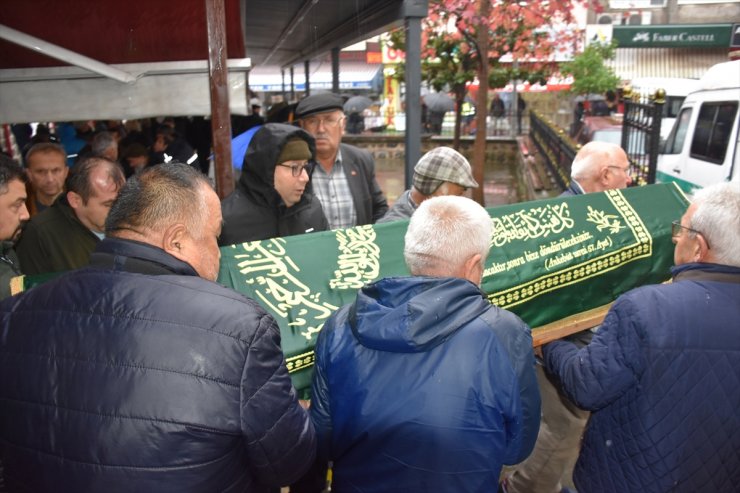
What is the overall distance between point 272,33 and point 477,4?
Result: 280 cm

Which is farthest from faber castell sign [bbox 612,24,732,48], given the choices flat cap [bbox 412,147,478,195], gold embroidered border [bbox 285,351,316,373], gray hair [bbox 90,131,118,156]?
gold embroidered border [bbox 285,351,316,373]

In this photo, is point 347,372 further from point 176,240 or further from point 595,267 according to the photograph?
point 595,267

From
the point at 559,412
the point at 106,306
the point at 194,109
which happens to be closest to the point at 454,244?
the point at 106,306

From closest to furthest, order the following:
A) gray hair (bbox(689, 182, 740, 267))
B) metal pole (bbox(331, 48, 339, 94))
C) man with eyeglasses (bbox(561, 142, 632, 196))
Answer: gray hair (bbox(689, 182, 740, 267))
man with eyeglasses (bbox(561, 142, 632, 196))
metal pole (bbox(331, 48, 339, 94))

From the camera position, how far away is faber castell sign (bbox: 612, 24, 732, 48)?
2278 centimetres

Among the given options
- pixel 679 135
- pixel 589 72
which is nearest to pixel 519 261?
pixel 679 135

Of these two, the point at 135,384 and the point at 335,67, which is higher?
the point at 335,67

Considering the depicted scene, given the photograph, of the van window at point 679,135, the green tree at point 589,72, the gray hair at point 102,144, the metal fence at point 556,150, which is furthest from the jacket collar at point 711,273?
the green tree at point 589,72

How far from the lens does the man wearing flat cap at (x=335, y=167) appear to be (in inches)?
148

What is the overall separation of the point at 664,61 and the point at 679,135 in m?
19.8

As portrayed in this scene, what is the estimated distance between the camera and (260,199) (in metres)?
2.90

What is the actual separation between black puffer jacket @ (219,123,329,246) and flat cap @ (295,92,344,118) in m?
0.78

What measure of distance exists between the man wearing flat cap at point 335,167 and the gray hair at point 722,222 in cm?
231

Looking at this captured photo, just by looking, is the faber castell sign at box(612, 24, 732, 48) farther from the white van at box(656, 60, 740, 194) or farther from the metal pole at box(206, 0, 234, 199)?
the metal pole at box(206, 0, 234, 199)
